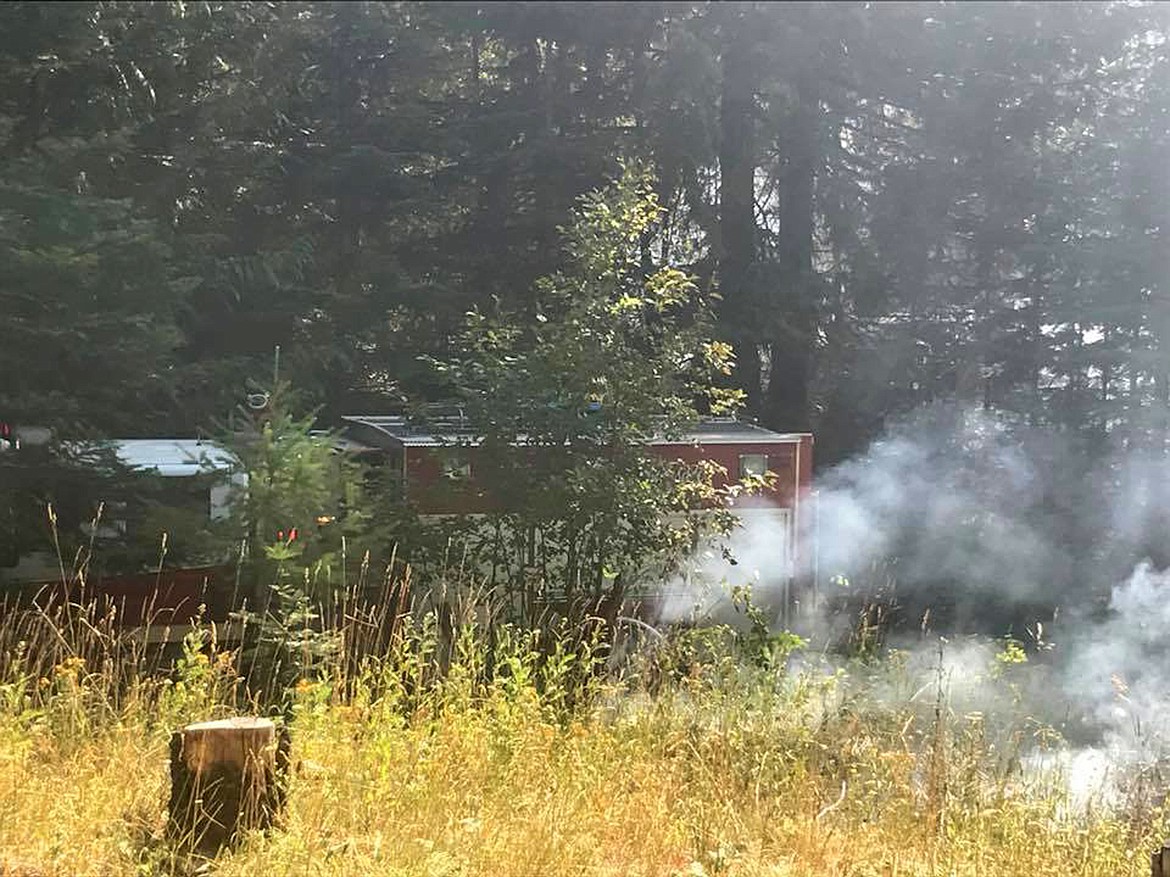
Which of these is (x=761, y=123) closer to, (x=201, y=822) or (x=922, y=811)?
(x=922, y=811)

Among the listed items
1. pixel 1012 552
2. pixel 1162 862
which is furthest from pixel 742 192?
pixel 1162 862

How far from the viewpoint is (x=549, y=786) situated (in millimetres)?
3020

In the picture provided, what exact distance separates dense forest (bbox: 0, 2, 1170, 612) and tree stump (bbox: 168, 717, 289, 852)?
6265 millimetres

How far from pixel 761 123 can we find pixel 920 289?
2.33 metres

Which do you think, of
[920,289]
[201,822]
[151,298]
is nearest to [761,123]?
[920,289]

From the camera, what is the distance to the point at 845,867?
2.87 m

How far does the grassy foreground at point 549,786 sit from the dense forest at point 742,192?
5.30 m

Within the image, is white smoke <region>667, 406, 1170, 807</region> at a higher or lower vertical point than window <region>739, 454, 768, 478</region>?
lower

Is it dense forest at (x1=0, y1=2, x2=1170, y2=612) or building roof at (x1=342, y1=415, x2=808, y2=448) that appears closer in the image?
building roof at (x1=342, y1=415, x2=808, y2=448)

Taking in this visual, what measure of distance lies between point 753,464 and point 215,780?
4.64m

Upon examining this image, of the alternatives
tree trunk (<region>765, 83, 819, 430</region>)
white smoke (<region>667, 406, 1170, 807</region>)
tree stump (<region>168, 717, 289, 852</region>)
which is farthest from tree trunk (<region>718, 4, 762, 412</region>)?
tree stump (<region>168, 717, 289, 852</region>)

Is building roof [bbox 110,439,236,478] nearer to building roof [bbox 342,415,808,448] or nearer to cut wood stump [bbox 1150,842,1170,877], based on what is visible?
building roof [bbox 342,415,808,448]

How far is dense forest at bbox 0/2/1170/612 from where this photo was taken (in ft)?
31.5

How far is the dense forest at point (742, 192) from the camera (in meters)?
9.60
